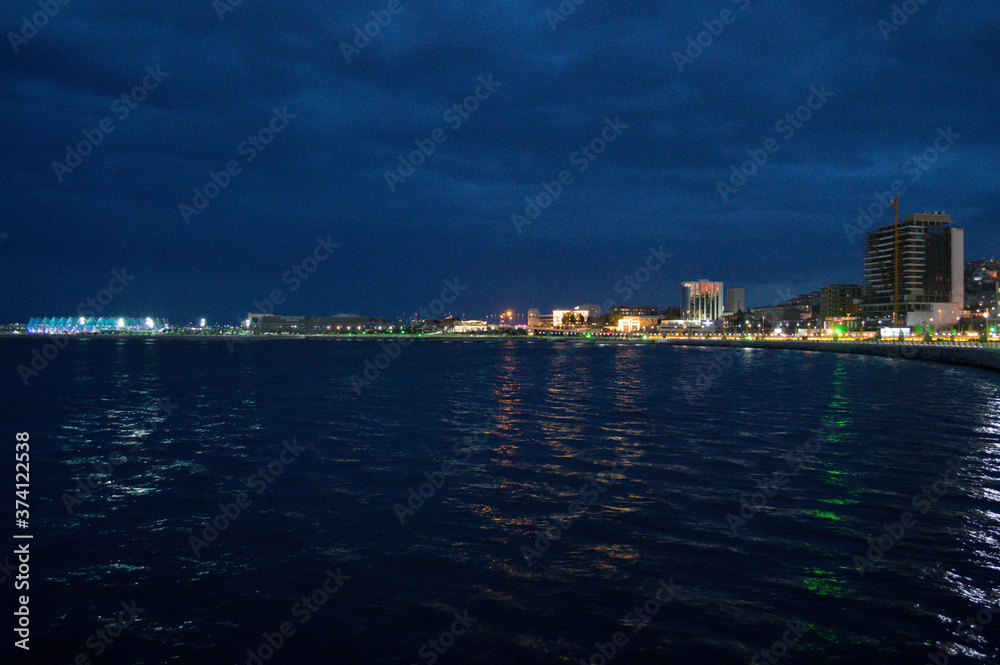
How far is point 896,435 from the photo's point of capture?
21594 mm

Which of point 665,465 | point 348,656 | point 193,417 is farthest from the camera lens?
point 193,417

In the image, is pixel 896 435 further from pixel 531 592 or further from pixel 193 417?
pixel 193 417

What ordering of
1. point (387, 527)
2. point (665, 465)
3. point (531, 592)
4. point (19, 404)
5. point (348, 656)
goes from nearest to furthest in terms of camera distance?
1. point (348, 656)
2. point (531, 592)
3. point (387, 527)
4. point (665, 465)
5. point (19, 404)

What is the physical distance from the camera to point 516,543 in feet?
34.6

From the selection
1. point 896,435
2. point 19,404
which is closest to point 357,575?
point 896,435

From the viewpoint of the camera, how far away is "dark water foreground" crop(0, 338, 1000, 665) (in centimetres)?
731

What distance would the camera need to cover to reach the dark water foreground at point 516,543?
24.0 ft

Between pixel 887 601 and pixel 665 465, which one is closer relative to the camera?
pixel 887 601

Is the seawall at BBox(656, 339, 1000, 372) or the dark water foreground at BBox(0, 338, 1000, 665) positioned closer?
the dark water foreground at BBox(0, 338, 1000, 665)

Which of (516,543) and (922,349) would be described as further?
(922,349)

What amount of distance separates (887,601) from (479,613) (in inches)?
207

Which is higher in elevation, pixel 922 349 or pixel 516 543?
pixel 922 349

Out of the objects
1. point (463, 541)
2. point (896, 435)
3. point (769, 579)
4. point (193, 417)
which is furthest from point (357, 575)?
point (193, 417)

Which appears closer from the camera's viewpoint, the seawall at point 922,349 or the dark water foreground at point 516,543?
the dark water foreground at point 516,543
